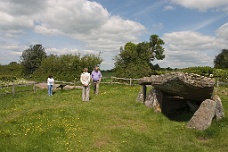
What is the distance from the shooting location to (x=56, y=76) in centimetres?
4538

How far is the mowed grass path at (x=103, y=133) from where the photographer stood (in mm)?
9773

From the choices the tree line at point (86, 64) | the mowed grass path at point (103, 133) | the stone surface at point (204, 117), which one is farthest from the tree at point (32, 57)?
the stone surface at point (204, 117)

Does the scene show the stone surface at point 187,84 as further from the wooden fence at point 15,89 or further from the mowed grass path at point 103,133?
the wooden fence at point 15,89

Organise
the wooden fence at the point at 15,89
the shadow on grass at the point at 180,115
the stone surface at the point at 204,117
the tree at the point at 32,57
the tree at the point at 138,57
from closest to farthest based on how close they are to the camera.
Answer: the stone surface at the point at 204,117
the shadow on grass at the point at 180,115
the wooden fence at the point at 15,89
the tree at the point at 138,57
the tree at the point at 32,57

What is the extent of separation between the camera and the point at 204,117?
12023 millimetres

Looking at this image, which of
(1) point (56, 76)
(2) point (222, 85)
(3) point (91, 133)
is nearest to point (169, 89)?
(3) point (91, 133)

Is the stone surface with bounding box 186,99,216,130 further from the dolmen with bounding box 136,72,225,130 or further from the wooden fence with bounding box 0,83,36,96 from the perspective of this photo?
the wooden fence with bounding box 0,83,36,96

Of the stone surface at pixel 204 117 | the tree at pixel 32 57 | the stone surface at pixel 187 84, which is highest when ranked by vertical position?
the tree at pixel 32 57

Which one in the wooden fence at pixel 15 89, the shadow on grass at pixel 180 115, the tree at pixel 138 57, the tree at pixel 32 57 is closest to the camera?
the shadow on grass at pixel 180 115

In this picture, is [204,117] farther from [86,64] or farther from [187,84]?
[86,64]

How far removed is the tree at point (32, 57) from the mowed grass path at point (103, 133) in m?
49.9

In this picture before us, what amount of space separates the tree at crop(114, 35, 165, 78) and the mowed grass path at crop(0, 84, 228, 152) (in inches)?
857

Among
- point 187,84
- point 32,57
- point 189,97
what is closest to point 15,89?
point 189,97

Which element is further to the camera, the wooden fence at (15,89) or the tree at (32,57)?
the tree at (32,57)
